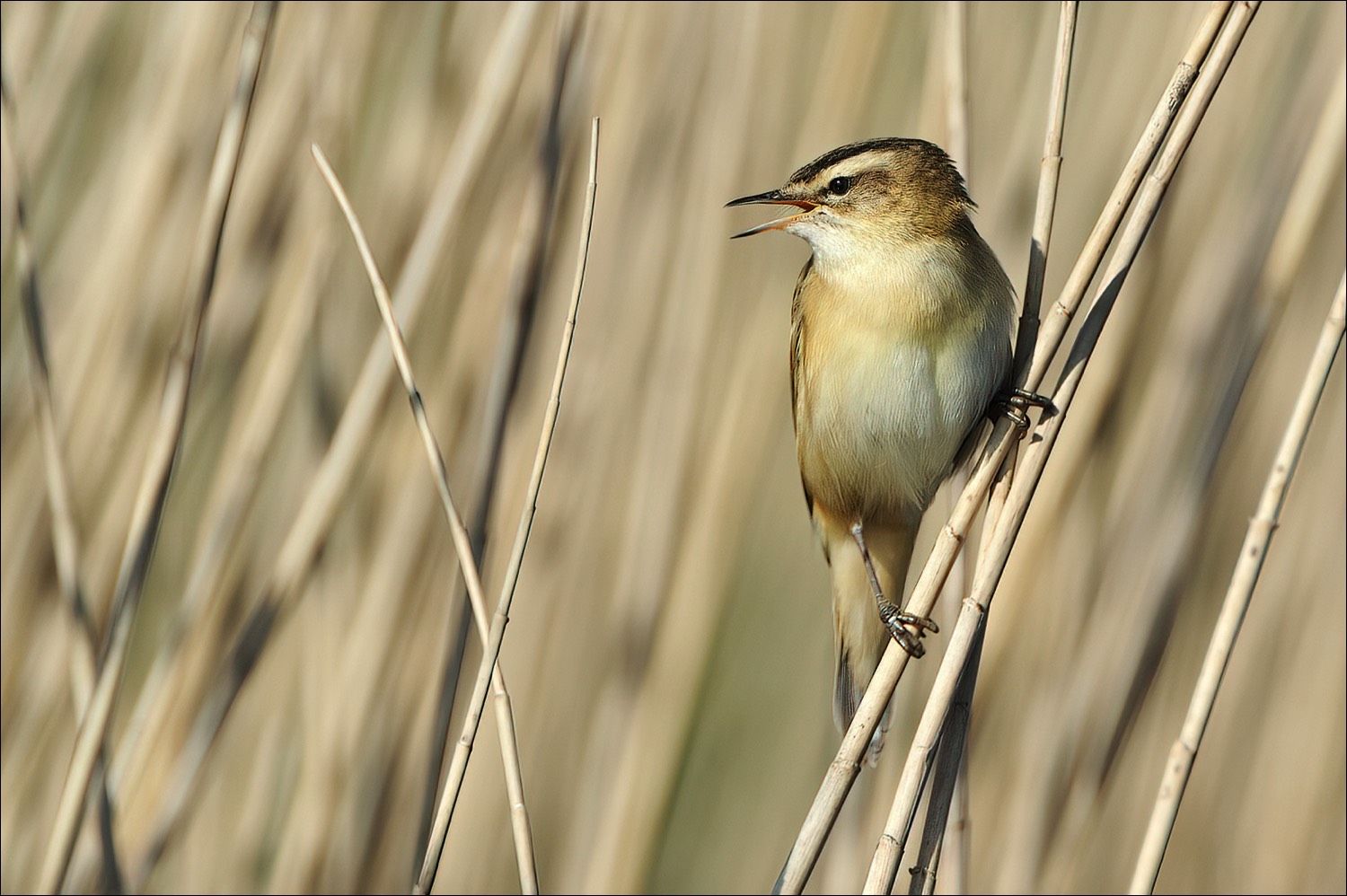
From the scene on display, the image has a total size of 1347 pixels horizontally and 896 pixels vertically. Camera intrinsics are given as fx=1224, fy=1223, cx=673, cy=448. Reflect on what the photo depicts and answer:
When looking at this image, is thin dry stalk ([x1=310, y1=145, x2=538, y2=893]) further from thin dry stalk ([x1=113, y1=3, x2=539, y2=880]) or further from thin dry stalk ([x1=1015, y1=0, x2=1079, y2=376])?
thin dry stalk ([x1=1015, y1=0, x2=1079, y2=376])

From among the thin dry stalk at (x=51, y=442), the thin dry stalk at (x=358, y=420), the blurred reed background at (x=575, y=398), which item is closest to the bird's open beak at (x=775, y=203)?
the blurred reed background at (x=575, y=398)

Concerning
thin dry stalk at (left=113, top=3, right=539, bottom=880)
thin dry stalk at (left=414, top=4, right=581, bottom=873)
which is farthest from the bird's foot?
thin dry stalk at (left=113, top=3, right=539, bottom=880)

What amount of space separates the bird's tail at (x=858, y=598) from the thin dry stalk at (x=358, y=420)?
0.67 metres

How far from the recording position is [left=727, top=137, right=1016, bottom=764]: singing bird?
1.48m

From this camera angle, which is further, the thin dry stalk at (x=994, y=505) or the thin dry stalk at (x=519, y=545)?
the thin dry stalk at (x=994, y=505)

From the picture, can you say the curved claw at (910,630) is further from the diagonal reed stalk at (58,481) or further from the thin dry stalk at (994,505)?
the diagonal reed stalk at (58,481)

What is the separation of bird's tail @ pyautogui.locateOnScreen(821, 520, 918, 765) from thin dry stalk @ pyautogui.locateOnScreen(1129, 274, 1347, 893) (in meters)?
0.67

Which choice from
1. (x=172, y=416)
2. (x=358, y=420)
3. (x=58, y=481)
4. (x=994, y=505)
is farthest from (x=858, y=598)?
(x=58, y=481)

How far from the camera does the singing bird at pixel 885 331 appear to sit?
148cm

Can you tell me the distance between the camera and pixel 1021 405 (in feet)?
4.15

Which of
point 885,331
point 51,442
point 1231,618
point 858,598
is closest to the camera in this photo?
point 1231,618

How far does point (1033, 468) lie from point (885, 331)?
490 mm

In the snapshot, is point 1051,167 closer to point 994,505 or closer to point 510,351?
point 994,505

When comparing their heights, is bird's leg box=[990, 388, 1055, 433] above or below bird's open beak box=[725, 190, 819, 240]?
below
